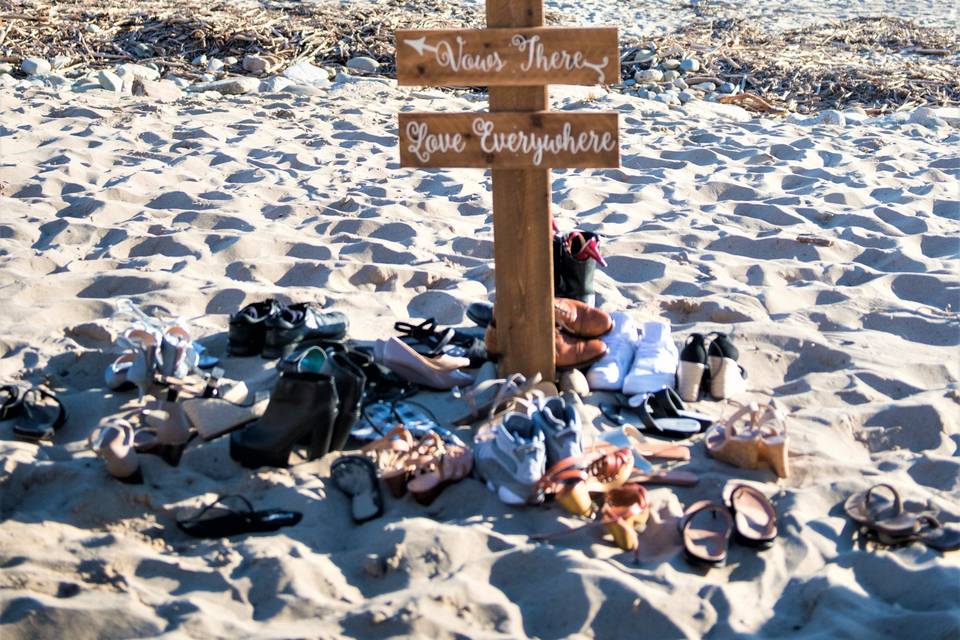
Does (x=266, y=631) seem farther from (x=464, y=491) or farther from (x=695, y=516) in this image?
(x=695, y=516)

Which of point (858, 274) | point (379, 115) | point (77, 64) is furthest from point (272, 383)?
point (77, 64)

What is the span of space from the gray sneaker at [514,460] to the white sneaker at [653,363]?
0.70 m

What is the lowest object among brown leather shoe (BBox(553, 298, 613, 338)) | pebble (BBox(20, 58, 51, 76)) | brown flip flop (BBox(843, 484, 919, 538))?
brown flip flop (BBox(843, 484, 919, 538))

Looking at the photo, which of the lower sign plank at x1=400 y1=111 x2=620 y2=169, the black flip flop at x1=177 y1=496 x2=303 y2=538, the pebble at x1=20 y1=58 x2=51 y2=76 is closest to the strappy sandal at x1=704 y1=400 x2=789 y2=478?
the lower sign plank at x1=400 y1=111 x2=620 y2=169

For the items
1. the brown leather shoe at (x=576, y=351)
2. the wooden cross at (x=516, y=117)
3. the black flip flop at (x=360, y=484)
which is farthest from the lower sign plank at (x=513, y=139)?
the black flip flop at (x=360, y=484)

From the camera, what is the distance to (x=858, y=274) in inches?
212

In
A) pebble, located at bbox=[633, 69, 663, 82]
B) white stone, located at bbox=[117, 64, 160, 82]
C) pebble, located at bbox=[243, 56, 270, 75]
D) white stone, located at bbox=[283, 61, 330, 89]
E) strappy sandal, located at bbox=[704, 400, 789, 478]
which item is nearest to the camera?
strappy sandal, located at bbox=[704, 400, 789, 478]

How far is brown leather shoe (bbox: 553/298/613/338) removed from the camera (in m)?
4.21

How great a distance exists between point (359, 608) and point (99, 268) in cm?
324

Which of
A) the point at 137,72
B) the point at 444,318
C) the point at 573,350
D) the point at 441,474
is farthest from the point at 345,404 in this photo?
the point at 137,72

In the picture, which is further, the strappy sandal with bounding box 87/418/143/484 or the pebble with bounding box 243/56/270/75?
the pebble with bounding box 243/56/270/75

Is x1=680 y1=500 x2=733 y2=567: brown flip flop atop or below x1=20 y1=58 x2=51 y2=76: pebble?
below

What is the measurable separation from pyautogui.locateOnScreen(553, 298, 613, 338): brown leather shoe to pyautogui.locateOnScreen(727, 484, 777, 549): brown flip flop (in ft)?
3.61

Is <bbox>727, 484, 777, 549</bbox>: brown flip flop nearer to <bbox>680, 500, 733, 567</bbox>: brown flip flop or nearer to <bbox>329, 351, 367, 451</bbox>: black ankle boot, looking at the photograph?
<bbox>680, 500, 733, 567</bbox>: brown flip flop
